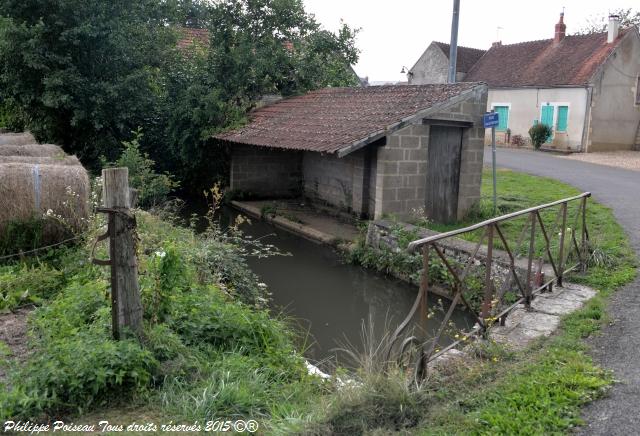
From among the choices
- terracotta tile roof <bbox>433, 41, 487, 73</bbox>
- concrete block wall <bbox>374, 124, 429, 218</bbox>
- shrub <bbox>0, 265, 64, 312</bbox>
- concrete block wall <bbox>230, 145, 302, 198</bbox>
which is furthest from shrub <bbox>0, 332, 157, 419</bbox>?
terracotta tile roof <bbox>433, 41, 487, 73</bbox>

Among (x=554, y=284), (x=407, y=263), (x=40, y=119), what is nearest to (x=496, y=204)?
(x=407, y=263)

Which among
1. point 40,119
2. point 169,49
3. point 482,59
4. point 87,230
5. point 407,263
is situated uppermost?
point 482,59

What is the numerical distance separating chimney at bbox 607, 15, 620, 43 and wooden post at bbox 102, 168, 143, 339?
2782 cm

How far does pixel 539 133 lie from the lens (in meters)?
26.7

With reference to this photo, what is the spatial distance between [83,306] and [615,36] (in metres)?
28.2

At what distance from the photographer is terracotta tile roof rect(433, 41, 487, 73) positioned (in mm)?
34759

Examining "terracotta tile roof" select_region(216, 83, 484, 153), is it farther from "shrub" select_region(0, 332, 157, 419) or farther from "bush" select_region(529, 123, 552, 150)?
"bush" select_region(529, 123, 552, 150)

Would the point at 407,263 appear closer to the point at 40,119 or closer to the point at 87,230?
the point at 87,230

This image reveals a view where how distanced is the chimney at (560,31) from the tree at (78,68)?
2207 cm

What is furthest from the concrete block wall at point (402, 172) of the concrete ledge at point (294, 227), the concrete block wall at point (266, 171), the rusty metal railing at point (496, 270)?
the concrete block wall at point (266, 171)

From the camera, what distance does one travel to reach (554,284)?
23.7ft

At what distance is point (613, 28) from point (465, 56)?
10.1m

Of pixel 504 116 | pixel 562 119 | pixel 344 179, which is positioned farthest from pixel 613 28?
pixel 344 179

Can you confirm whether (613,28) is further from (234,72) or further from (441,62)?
(234,72)
